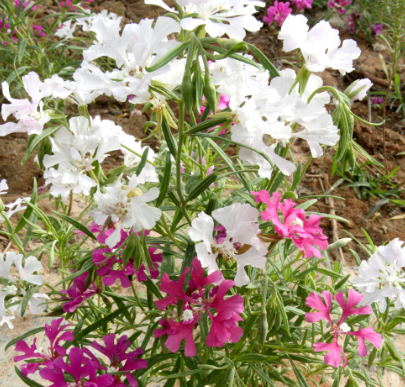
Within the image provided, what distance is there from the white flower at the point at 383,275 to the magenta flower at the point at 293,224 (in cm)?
18

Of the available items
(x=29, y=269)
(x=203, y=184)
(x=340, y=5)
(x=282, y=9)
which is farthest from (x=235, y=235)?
(x=340, y=5)

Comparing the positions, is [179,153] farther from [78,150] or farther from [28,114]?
[28,114]

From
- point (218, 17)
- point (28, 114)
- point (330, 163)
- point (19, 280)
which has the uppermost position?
point (218, 17)

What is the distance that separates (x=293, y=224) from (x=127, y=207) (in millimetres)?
387

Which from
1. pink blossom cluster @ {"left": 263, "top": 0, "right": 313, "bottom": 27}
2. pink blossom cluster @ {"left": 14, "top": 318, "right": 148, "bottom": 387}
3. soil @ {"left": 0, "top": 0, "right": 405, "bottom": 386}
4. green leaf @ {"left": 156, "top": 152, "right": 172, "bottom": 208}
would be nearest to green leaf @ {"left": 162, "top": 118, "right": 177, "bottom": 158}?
green leaf @ {"left": 156, "top": 152, "right": 172, "bottom": 208}

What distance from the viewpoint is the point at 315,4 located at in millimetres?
3732

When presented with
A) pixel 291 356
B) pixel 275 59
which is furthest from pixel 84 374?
pixel 275 59

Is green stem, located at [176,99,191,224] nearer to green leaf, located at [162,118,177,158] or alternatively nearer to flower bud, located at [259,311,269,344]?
green leaf, located at [162,118,177,158]

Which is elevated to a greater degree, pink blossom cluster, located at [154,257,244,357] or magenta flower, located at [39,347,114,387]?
pink blossom cluster, located at [154,257,244,357]

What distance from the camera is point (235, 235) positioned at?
905 millimetres

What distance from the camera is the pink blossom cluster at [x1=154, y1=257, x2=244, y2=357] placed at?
94cm

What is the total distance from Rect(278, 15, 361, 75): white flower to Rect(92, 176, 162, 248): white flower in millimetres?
461

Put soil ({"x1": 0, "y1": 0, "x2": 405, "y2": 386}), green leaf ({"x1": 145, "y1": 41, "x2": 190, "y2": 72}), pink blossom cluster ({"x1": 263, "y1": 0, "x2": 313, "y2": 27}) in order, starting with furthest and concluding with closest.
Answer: pink blossom cluster ({"x1": 263, "y1": 0, "x2": 313, "y2": 27})
soil ({"x1": 0, "y1": 0, "x2": 405, "y2": 386})
green leaf ({"x1": 145, "y1": 41, "x2": 190, "y2": 72})

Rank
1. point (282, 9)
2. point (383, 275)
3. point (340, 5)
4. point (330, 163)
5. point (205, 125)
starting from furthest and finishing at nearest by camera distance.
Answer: point (340, 5) → point (282, 9) → point (330, 163) → point (383, 275) → point (205, 125)
